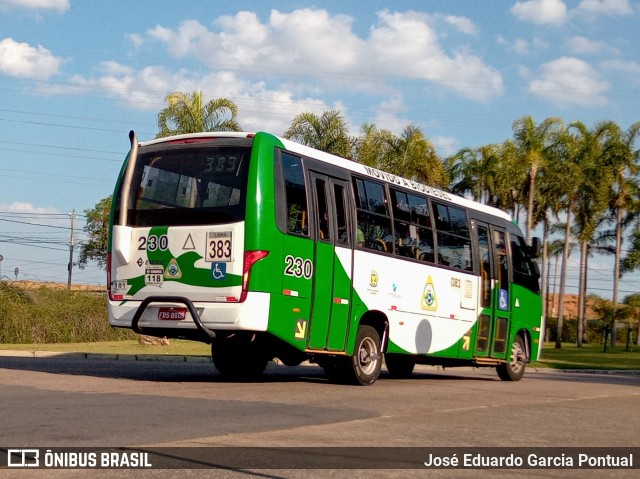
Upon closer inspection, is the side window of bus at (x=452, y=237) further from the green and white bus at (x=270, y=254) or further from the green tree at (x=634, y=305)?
the green tree at (x=634, y=305)

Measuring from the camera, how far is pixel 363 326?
15.5m

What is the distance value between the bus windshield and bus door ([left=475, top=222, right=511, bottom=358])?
699 cm

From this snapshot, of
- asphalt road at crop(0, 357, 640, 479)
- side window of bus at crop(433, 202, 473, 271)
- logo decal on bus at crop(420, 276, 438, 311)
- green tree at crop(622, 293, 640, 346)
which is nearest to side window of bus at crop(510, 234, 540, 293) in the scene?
side window of bus at crop(433, 202, 473, 271)

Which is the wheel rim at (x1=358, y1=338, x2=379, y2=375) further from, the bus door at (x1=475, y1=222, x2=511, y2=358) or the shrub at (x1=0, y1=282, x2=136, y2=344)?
the shrub at (x1=0, y1=282, x2=136, y2=344)

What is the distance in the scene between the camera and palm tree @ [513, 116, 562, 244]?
172 ft

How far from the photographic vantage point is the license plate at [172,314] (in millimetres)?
13594

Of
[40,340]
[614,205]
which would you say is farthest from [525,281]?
[614,205]

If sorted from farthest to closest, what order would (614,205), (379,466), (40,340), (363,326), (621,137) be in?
(614,205) → (621,137) → (40,340) → (363,326) → (379,466)

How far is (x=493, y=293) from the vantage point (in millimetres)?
19547

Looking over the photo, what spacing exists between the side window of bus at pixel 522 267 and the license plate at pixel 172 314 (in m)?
9.09

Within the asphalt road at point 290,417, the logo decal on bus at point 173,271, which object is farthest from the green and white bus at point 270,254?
the asphalt road at point 290,417

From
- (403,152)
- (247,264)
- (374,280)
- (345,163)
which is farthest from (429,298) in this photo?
(403,152)

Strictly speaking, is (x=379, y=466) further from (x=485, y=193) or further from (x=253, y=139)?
(x=485, y=193)

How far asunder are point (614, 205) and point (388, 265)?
53450mm
